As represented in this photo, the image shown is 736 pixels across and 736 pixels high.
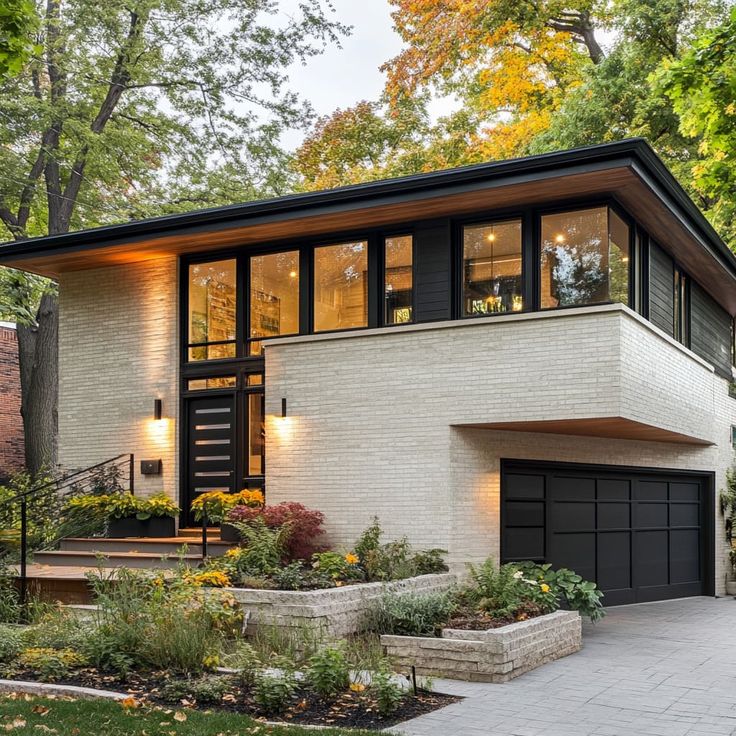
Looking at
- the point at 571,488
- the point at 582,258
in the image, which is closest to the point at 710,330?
the point at 571,488

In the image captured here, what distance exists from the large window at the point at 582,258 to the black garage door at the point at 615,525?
2.88 metres

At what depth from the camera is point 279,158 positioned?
2592 cm

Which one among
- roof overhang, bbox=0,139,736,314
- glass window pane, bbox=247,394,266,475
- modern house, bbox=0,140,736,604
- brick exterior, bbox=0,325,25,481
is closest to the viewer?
roof overhang, bbox=0,139,736,314

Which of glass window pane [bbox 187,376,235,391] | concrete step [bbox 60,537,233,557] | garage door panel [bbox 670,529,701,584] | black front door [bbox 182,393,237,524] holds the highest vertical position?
glass window pane [bbox 187,376,235,391]

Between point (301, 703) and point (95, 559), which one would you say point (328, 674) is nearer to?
point (301, 703)

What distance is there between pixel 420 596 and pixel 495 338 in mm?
3981

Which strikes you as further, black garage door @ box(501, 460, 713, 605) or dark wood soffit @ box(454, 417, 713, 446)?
black garage door @ box(501, 460, 713, 605)

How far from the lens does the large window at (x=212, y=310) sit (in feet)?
52.7

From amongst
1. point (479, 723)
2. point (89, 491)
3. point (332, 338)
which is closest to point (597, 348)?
point (332, 338)

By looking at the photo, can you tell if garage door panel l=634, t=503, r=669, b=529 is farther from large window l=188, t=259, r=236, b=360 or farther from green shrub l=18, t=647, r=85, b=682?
green shrub l=18, t=647, r=85, b=682

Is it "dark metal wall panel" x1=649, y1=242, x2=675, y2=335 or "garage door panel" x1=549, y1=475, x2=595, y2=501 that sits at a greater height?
"dark metal wall panel" x1=649, y1=242, x2=675, y2=335

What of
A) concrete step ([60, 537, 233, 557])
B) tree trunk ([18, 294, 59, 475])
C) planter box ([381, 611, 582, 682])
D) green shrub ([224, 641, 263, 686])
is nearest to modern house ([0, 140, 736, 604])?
concrete step ([60, 537, 233, 557])

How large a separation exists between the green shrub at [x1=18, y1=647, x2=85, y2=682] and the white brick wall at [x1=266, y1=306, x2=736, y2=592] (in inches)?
212

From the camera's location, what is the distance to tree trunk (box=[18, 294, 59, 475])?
22.3 meters
